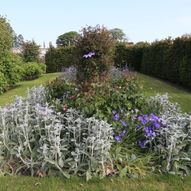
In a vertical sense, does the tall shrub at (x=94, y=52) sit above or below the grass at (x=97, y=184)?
above

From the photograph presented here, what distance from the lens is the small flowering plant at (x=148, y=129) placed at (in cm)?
356

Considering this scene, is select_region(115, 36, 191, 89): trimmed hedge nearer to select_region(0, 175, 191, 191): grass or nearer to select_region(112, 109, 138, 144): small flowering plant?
select_region(112, 109, 138, 144): small flowering plant

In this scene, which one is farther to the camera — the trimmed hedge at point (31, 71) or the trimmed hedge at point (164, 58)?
the trimmed hedge at point (31, 71)

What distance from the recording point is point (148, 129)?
146 inches

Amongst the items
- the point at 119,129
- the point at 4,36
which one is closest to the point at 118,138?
the point at 119,129

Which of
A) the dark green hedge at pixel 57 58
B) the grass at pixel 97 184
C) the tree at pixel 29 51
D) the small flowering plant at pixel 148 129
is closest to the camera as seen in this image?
Answer: the grass at pixel 97 184

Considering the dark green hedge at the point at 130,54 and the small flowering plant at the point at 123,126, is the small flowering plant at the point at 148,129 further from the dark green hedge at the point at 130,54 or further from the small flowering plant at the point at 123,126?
the dark green hedge at the point at 130,54

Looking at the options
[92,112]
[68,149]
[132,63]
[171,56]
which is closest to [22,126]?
[68,149]

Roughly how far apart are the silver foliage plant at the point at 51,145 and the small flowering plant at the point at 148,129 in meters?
0.47

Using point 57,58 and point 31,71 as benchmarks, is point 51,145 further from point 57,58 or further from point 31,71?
point 57,58

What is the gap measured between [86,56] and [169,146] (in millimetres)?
2027

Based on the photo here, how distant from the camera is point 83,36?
4.74 meters

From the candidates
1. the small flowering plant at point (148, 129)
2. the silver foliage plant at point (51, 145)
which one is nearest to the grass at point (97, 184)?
the silver foliage plant at point (51, 145)

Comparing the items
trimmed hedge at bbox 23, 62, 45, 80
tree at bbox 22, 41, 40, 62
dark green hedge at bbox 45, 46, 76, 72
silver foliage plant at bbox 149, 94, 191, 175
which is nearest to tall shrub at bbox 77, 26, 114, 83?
silver foliage plant at bbox 149, 94, 191, 175
